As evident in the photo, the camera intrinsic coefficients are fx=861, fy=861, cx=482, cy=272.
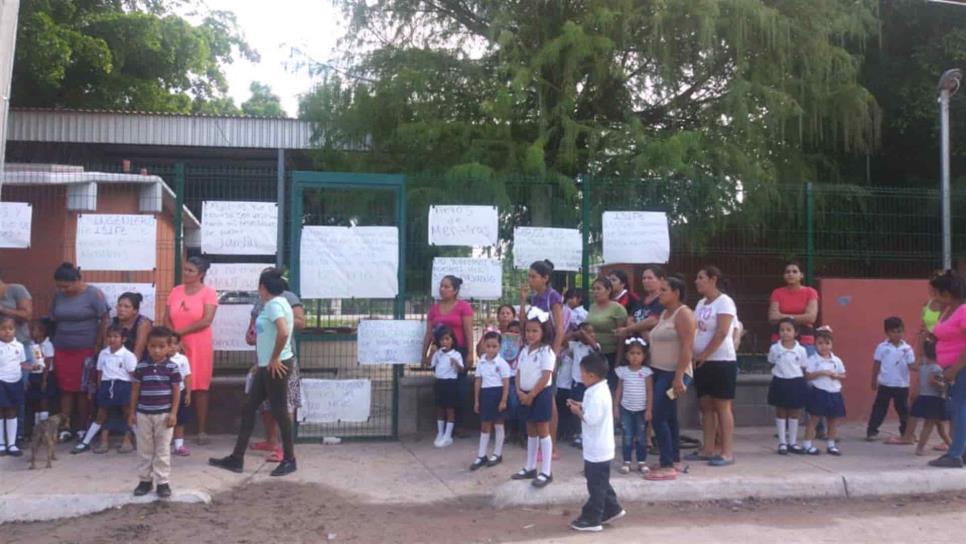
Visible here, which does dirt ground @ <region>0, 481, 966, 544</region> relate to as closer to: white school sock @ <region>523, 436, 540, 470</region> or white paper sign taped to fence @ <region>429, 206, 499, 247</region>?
white school sock @ <region>523, 436, 540, 470</region>

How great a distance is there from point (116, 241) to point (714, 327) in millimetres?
5935

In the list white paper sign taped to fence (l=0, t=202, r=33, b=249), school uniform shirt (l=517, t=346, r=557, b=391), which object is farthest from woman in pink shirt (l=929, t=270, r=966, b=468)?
white paper sign taped to fence (l=0, t=202, r=33, b=249)

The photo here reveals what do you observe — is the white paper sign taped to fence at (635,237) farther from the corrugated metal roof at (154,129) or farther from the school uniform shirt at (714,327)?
the corrugated metal roof at (154,129)

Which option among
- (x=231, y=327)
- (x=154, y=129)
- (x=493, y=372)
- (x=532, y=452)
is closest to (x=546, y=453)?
(x=532, y=452)

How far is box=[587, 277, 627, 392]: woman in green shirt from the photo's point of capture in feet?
27.0

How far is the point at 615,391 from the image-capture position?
853 centimetres

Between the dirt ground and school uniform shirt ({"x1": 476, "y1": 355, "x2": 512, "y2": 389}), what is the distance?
1.27m

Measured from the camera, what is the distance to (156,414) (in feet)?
21.6

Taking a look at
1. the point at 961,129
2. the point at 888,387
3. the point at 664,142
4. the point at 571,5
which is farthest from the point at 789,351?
the point at 961,129

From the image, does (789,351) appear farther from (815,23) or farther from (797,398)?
(815,23)

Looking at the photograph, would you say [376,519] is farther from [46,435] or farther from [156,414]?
[46,435]

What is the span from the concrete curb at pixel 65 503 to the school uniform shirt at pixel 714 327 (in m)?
4.41

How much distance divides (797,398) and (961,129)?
6382mm

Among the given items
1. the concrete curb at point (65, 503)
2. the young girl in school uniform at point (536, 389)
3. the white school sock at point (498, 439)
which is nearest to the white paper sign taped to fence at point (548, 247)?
the young girl in school uniform at point (536, 389)
